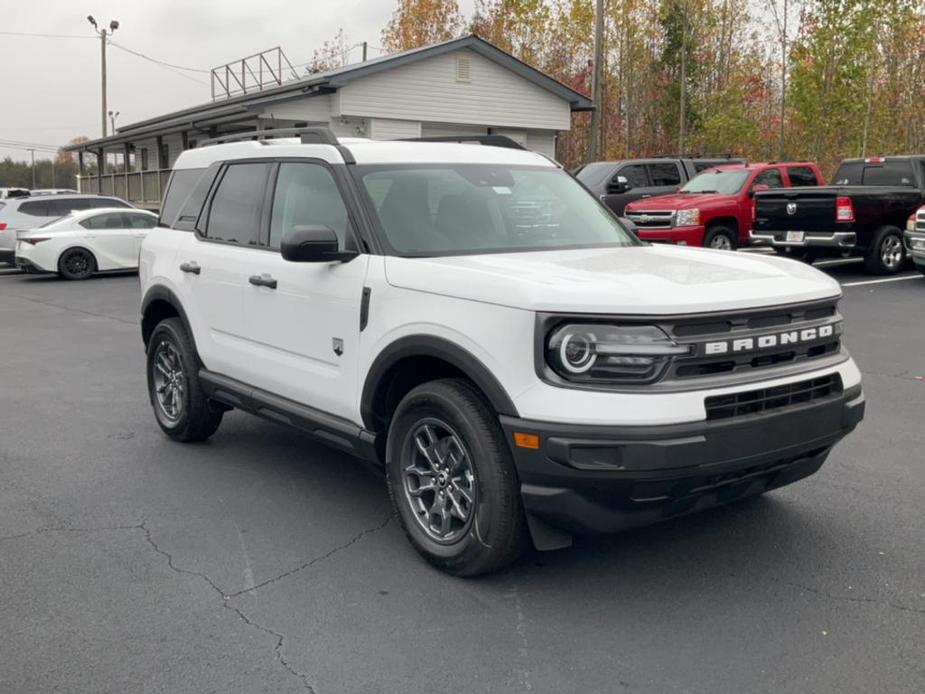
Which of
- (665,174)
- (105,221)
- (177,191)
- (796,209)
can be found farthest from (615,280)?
(105,221)

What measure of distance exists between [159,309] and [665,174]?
15.4 meters

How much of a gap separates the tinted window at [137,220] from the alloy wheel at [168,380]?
14.4m

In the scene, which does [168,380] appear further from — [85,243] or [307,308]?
[85,243]

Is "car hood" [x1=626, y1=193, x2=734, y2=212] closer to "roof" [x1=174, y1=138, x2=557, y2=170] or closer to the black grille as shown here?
"roof" [x1=174, y1=138, x2=557, y2=170]

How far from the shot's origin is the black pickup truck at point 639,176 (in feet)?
63.1

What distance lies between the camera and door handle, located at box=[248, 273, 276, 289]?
5043mm

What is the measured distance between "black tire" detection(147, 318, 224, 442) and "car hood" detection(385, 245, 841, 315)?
2.18 m

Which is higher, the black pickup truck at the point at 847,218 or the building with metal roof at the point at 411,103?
the building with metal roof at the point at 411,103

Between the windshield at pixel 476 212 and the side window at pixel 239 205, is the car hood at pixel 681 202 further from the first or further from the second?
the side window at pixel 239 205

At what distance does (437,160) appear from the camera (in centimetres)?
507

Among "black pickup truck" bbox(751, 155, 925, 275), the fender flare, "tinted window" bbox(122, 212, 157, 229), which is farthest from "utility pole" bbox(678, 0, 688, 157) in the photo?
the fender flare

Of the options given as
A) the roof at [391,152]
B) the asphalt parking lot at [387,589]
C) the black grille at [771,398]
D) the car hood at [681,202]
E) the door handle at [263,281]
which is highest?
the car hood at [681,202]

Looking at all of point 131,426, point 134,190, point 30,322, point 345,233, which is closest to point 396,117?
point 134,190

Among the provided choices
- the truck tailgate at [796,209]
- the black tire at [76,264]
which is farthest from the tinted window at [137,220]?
the truck tailgate at [796,209]
